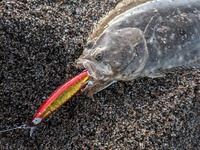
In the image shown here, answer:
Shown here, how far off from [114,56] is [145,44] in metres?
0.29

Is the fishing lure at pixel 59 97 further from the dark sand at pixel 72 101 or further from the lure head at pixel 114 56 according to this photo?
the dark sand at pixel 72 101

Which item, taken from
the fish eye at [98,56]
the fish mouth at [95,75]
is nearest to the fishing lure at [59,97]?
the fish mouth at [95,75]

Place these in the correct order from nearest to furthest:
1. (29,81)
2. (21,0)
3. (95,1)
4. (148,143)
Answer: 1. (148,143)
2. (29,81)
3. (21,0)
4. (95,1)

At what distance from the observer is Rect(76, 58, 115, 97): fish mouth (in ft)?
7.50

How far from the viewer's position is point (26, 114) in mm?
2512

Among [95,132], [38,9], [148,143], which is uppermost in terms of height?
[38,9]

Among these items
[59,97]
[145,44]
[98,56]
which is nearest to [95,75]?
[98,56]

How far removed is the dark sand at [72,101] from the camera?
2.42m

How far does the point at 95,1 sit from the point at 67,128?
1226 millimetres

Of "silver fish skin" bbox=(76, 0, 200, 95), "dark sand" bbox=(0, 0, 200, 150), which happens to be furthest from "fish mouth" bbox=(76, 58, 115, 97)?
"dark sand" bbox=(0, 0, 200, 150)

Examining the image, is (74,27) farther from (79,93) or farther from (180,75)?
(180,75)

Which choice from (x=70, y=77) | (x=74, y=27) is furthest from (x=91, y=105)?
(x=74, y=27)

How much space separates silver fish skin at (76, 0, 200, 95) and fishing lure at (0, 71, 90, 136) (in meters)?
0.08

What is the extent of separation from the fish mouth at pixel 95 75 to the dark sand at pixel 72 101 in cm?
11
